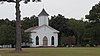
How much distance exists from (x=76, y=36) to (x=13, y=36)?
28.9 meters

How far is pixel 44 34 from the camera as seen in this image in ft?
361

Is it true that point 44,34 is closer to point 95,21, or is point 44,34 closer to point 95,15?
point 95,21

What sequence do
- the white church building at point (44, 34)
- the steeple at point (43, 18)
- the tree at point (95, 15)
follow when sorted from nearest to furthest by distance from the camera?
1. the tree at point (95, 15)
2. the white church building at point (44, 34)
3. the steeple at point (43, 18)

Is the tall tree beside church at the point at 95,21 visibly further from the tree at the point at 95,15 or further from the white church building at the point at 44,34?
the white church building at the point at 44,34

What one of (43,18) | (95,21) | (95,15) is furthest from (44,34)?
(95,15)

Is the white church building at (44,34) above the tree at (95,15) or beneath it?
beneath

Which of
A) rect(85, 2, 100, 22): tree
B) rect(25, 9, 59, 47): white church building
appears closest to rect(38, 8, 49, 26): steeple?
rect(25, 9, 59, 47): white church building

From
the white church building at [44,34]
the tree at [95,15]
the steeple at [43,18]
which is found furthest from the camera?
the steeple at [43,18]

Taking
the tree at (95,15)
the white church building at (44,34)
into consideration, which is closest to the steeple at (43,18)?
the white church building at (44,34)

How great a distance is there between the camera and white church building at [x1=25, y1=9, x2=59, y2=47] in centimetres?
10781

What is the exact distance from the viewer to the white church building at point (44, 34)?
108 metres

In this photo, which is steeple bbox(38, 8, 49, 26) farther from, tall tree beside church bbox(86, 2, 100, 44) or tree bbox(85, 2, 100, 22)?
tree bbox(85, 2, 100, 22)

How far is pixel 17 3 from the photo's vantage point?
47.5m

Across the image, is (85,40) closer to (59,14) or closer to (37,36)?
(37,36)
